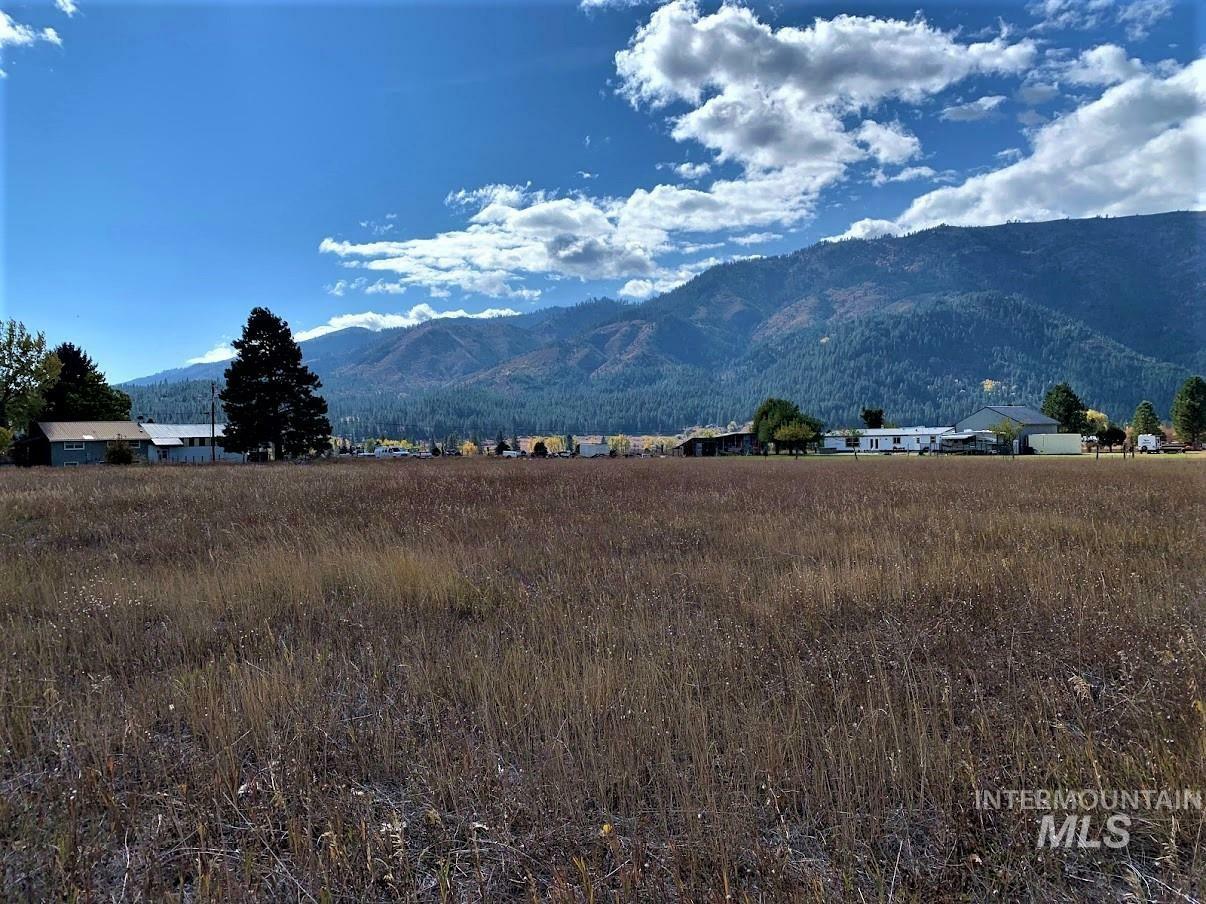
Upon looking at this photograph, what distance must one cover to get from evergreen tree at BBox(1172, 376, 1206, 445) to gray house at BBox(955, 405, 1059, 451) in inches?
767

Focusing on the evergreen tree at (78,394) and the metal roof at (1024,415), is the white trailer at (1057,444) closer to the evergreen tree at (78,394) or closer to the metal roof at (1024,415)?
the metal roof at (1024,415)

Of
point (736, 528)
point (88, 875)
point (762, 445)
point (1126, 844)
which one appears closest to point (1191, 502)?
point (736, 528)

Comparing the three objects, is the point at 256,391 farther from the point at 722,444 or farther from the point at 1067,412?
the point at 1067,412

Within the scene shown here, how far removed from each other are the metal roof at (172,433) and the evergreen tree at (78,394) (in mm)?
14193

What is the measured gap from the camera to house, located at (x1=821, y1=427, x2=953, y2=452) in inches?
5212

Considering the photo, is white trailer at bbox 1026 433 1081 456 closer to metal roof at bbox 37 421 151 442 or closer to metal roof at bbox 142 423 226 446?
metal roof at bbox 37 421 151 442

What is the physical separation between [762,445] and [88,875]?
126427mm

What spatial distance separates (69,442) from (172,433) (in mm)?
30937

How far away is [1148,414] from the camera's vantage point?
333ft

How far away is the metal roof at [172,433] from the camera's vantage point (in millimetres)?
83831

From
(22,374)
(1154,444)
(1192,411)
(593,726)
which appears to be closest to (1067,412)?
(1154,444)

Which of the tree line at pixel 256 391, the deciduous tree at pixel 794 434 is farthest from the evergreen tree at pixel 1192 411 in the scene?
the tree line at pixel 256 391

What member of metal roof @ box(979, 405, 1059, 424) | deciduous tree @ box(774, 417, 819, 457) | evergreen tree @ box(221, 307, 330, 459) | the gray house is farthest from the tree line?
metal roof @ box(979, 405, 1059, 424)

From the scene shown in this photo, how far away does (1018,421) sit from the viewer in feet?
344
